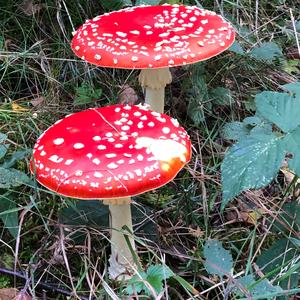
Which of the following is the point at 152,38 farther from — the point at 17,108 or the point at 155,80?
the point at 17,108

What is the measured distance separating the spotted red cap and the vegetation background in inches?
15.6

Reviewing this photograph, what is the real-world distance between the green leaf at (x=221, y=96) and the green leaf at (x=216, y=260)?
4.37 feet

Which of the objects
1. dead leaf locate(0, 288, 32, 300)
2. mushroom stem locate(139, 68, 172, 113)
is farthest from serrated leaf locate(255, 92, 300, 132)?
dead leaf locate(0, 288, 32, 300)

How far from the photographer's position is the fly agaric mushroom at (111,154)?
1817mm

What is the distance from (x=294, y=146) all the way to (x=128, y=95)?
171 centimetres

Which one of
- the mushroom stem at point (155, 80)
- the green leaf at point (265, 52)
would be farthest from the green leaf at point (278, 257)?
the green leaf at point (265, 52)

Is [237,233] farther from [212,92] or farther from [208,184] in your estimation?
[212,92]

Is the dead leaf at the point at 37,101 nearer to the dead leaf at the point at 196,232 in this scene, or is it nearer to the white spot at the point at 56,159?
the dead leaf at the point at 196,232

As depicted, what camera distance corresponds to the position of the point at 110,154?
188cm

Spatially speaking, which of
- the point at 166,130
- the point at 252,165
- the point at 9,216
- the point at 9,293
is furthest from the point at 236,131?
the point at 9,293

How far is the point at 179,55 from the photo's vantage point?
2383 mm

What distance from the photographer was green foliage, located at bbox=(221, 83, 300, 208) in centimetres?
186

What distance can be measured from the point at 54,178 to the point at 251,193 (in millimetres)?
1205

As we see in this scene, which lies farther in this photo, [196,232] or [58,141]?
[196,232]
